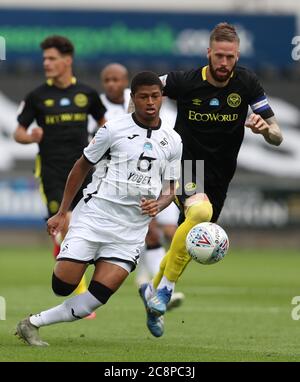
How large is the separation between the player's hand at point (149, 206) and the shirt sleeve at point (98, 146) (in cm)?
49

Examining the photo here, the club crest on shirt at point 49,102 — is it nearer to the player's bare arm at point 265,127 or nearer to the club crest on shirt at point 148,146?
the player's bare arm at point 265,127

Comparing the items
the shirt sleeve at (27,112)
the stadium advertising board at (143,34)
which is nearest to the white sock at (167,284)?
the shirt sleeve at (27,112)

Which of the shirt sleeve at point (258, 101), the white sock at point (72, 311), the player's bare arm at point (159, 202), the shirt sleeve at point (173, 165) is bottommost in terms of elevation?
the white sock at point (72, 311)

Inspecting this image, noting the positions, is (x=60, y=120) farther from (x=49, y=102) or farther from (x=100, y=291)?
(x=100, y=291)

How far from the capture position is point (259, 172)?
2686cm

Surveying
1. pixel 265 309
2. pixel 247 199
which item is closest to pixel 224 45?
pixel 265 309

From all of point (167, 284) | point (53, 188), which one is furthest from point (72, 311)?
point (53, 188)

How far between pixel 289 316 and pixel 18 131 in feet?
11.6

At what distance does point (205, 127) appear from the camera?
402 inches

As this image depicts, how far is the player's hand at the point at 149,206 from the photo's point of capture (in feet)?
29.6

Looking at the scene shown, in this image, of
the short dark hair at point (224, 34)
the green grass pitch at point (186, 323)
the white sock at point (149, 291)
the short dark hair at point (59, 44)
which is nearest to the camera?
the green grass pitch at point (186, 323)

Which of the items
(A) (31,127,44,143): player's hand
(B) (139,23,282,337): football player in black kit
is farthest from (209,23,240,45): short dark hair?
(A) (31,127,44,143): player's hand

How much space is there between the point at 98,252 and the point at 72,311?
512mm
